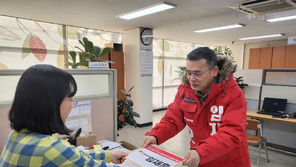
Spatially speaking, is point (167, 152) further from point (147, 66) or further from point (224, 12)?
point (147, 66)

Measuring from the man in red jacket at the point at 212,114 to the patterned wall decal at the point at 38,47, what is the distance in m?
3.89

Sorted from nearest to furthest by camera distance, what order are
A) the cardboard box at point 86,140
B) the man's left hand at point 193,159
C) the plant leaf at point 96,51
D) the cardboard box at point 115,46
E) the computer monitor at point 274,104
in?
1. the man's left hand at point 193,159
2. the cardboard box at point 86,140
3. the plant leaf at point 96,51
4. the computer monitor at point 274,104
5. the cardboard box at point 115,46

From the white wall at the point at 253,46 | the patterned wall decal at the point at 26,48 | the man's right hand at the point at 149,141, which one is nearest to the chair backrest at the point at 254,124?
the man's right hand at the point at 149,141

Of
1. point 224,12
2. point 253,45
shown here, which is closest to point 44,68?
point 224,12

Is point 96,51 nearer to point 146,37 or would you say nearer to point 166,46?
point 146,37

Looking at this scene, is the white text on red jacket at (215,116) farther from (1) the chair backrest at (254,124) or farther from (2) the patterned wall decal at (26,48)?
(2) the patterned wall decal at (26,48)

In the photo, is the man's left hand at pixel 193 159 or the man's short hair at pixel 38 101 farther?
the man's left hand at pixel 193 159

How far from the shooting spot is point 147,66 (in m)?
4.76

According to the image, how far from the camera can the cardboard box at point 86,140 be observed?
4.94 ft

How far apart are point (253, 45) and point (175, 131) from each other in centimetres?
758

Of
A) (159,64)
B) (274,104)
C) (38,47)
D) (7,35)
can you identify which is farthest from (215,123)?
(159,64)

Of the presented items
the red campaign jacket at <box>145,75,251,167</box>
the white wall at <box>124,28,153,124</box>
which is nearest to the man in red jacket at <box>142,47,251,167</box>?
the red campaign jacket at <box>145,75,251,167</box>

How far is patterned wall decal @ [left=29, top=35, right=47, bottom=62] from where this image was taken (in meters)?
4.01

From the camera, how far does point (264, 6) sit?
9.09 feet
